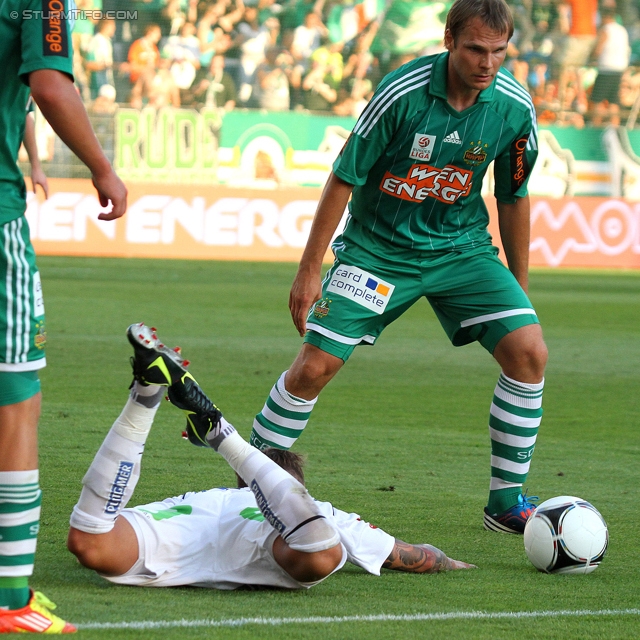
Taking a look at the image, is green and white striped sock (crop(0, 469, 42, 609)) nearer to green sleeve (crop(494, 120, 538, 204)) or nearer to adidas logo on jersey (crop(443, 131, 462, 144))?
adidas logo on jersey (crop(443, 131, 462, 144))

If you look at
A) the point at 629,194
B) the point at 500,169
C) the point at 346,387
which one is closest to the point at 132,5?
the point at 629,194

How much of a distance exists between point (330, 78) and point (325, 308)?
19.7m

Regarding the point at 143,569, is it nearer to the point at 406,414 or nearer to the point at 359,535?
the point at 359,535

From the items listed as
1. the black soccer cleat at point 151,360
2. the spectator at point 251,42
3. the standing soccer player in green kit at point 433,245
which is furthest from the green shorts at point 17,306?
the spectator at point 251,42

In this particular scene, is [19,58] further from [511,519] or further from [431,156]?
[511,519]

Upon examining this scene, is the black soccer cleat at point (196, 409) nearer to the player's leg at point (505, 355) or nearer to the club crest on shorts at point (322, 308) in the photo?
the club crest on shorts at point (322, 308)

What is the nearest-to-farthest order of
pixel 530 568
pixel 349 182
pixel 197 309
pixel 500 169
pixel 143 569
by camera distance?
pixel 143 569 < pixel 530 568 < pixel 349 182 < pixel 500 169 < pixel 197 309

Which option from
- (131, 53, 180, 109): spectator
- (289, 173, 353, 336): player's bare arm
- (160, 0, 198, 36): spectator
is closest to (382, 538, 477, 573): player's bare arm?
(289, 173, 353, 336): player's bare arm

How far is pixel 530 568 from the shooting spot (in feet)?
13.0

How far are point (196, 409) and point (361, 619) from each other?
778 mm

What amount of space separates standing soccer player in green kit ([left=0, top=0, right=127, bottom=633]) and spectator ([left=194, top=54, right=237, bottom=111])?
65.1 ft

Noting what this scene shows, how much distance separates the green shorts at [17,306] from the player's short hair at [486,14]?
6.57 ft

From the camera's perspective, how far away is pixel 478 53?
13.8ft

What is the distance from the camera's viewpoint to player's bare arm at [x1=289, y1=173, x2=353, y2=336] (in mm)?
4242
